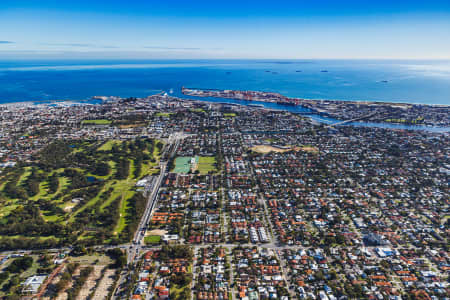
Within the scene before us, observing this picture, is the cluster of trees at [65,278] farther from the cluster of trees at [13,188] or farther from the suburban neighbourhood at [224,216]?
the cluster of trees at [13,188]

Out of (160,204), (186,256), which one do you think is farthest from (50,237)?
(186,256)

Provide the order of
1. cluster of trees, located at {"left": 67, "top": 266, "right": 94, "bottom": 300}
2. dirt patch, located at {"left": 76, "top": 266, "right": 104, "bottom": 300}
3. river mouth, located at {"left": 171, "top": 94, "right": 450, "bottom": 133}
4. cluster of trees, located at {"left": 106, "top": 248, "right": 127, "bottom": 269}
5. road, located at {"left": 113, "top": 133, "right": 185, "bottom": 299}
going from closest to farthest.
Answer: cluster of trees, located at {"left": 67, "top": 266, "right": 94, "bottom": 300}, dirt patch, located at {"left": 76, "top": 266, "right": 104, "bottom": 300}, road, located at {"left": 113, "top": 133, "right": 185, "bottom": 299}, cluster of trees, located at {"left": 106, "top": 248, "right": 127, "bottom": 269}, river mouth, located at {"left": 171, "top": 94, "right": 450, "bottom": 133}

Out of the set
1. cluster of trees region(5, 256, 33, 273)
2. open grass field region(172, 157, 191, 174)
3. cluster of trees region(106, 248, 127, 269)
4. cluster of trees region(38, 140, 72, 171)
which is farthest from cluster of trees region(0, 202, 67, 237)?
open grass field region(172, 157, 191, 174)

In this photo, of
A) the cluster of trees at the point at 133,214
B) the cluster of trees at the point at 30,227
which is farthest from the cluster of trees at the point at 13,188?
the cluster of trees at the point at 133,214

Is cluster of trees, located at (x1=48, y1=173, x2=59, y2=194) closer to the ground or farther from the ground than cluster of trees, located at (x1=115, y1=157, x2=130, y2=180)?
closer to the ground

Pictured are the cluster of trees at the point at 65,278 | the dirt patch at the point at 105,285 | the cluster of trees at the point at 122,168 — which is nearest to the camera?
the dirt patch at the point at 105,285

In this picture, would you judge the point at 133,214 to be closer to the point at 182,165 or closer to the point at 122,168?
the point at 122,168

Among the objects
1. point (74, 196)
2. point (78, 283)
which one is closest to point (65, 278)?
point (78, 283)

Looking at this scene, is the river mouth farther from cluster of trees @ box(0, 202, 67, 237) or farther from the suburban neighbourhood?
cluster of trees @ box(0, 202, 67, 237)

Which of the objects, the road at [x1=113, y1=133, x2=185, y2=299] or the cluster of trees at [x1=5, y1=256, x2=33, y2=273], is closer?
the road at [x1=113, y1=133, x2=185, y2=299]
